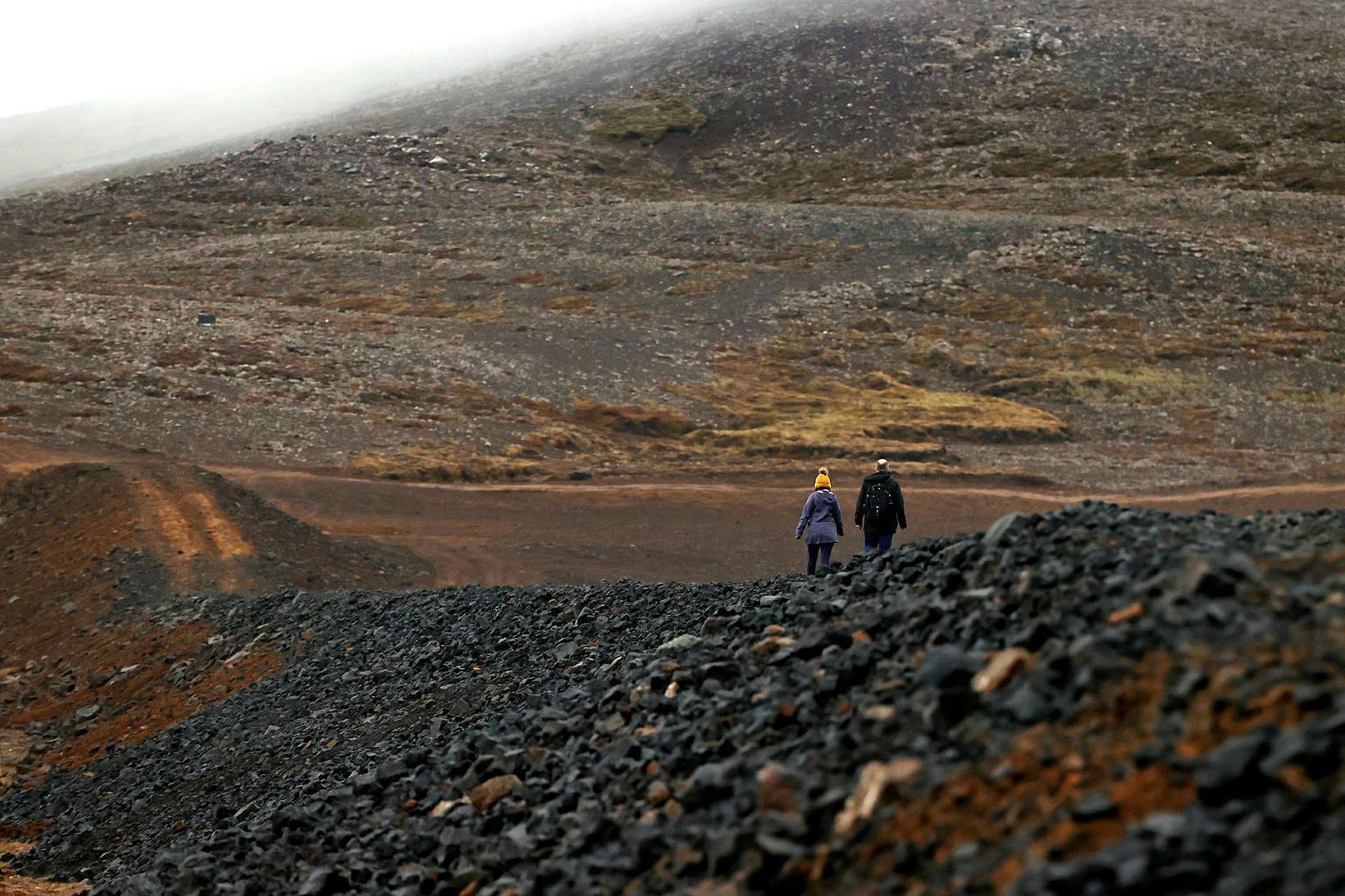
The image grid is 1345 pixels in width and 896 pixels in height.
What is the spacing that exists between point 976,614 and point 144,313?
144 feet

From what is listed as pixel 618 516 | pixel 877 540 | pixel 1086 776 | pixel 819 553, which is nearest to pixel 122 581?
pixel 618 516

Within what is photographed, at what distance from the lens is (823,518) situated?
15.1m

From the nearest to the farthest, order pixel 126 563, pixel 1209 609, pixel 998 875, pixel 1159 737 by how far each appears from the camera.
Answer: pixel 998 875
pixel 1159 737
pixel 1209 609
pixel 126 563

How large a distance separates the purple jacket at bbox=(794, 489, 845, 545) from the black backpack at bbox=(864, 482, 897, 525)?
391 millimetres

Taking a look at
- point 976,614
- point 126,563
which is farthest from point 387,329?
point 976,614

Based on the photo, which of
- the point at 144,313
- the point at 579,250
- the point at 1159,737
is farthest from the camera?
the point at 579,250

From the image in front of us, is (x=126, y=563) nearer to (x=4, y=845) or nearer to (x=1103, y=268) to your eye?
(x=4, y=845)

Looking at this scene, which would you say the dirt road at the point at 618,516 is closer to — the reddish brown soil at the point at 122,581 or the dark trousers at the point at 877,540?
the reddish brown soil at the point at 122,581

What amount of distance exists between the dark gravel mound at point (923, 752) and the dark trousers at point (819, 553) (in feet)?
17.6

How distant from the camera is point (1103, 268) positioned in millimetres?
51875

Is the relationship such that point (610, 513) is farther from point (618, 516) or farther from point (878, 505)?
point (878, 505)

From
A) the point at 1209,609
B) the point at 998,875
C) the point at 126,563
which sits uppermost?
the point at 1209,609

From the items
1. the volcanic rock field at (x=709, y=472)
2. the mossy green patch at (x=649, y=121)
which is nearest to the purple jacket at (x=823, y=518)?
the volcanic rock field at (x=709, y=472)

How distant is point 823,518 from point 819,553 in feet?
3.27
